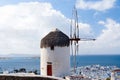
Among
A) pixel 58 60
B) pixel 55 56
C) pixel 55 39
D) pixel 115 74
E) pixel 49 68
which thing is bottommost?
pixel 115 74

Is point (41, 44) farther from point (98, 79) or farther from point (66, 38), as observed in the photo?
point (98, 79)

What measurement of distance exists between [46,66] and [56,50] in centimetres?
130

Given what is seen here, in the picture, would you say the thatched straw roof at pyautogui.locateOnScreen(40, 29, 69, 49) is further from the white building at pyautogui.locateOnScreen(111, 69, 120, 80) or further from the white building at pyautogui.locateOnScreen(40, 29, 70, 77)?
the white building at pyautogui.locateOnScreen(111, 69, 120, 80)

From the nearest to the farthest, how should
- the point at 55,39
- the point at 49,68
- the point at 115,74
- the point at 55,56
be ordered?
the point at 115,74
the point at 55,56
the point at 49,68
the point at 55,39

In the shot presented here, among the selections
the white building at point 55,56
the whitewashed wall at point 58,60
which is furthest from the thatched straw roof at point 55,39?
the whitewashed wall at point 58,60

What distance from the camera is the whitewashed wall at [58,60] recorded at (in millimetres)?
23438

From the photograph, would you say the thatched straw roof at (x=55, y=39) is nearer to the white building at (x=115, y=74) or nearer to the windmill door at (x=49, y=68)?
the windmill door at (x=49, y=68)

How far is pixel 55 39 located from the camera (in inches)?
936

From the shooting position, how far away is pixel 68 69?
23828 mm

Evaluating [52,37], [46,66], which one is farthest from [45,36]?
[46,66]

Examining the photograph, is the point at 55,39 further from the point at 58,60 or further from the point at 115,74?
the point at 115,74

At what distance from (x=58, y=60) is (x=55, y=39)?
1.50m

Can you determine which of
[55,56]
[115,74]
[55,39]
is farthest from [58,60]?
[115,74]

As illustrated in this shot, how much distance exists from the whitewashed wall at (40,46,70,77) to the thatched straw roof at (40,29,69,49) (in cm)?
30
